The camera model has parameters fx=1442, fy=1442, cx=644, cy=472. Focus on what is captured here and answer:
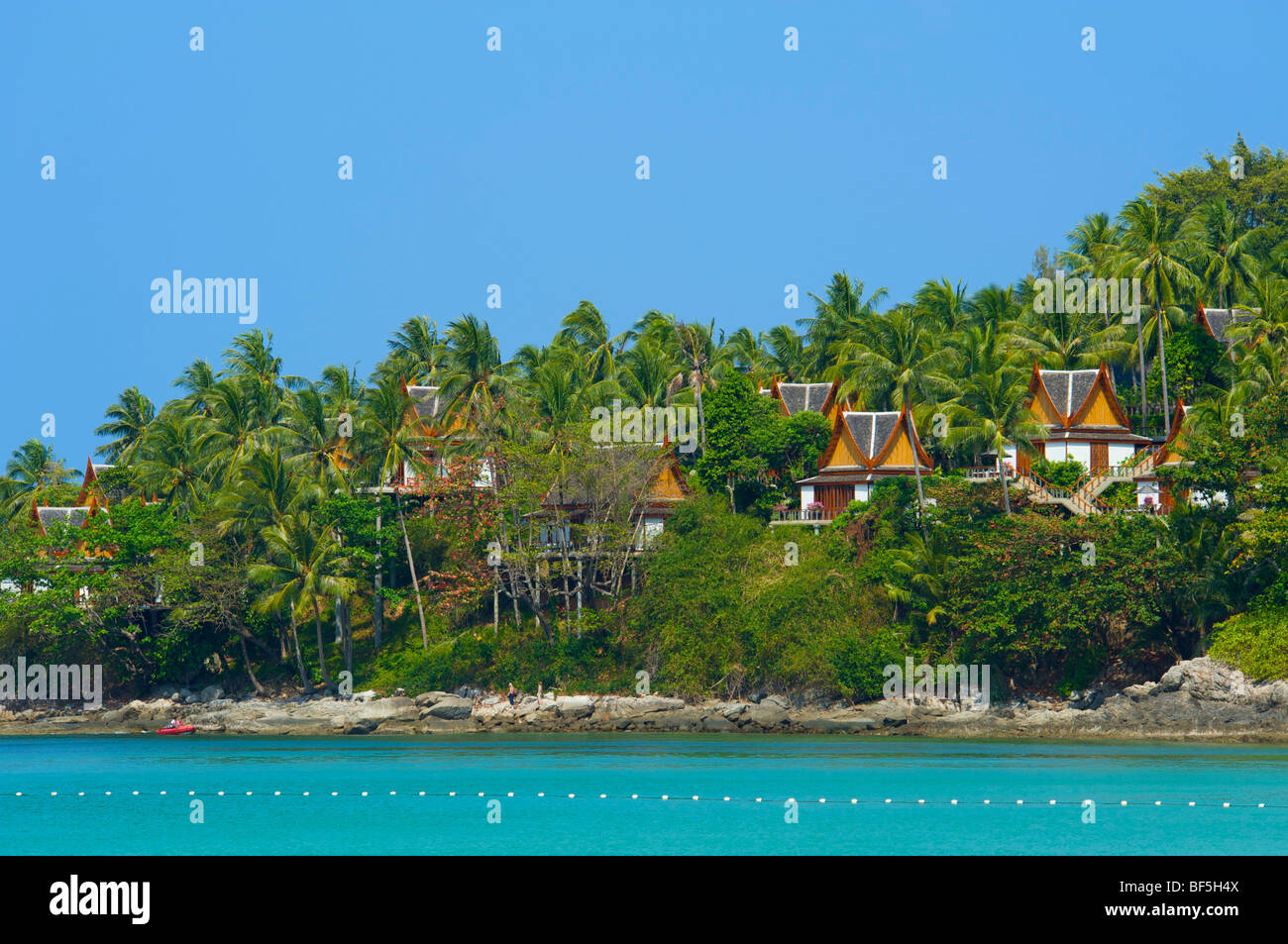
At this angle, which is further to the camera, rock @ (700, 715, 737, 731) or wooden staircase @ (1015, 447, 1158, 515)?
wooden staircase @ (1015, 447, 1158, 515)

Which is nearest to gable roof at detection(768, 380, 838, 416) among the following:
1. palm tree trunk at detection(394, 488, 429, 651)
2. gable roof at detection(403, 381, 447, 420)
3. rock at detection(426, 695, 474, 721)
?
gable roof at detection(403, 381, 447, 420)

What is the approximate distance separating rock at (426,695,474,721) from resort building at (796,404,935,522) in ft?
50.4

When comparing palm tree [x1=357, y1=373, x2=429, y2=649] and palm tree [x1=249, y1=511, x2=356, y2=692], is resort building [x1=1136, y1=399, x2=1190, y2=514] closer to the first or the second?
palm tree [x1=357, y1=373, x2=429, y2=649]

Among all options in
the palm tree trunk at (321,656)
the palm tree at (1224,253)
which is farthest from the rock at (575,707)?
the palm tree at (1224,253)

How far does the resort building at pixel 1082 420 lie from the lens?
57.3m

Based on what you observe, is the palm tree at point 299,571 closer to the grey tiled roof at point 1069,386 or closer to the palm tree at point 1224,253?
the grey tiled roof at point 1069,386

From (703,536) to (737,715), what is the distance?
7.91m

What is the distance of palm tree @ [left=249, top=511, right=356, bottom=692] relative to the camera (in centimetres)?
5594

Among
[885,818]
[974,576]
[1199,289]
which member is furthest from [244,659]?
[1199,289]

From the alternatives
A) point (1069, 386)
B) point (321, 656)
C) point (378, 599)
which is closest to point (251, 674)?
point (321, 656)

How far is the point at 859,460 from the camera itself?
190 feet

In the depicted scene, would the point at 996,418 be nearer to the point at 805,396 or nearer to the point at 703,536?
the point at 703,536

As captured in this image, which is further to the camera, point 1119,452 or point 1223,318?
point 1223,318
